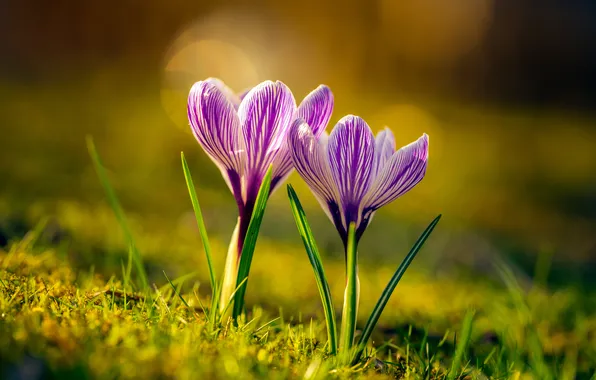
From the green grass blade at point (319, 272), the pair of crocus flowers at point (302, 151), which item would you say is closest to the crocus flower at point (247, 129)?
the pair of crocus flowers at point (302, 151)

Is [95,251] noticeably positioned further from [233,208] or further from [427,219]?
[427,219]

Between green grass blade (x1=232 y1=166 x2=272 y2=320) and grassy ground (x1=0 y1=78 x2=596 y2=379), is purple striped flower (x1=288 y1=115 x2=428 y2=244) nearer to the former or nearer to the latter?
green grass blade (x1=232 y1=166 x2=272 y2=320)

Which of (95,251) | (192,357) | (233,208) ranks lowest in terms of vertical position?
(233,208)

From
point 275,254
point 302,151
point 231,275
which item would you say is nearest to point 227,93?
point 302,151

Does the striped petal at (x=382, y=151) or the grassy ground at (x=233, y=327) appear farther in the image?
the striped petal at (x=382, y=151)

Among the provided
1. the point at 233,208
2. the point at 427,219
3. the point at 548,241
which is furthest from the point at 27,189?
the point at 548,241

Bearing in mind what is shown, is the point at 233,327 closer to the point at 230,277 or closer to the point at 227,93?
the point at 230,277

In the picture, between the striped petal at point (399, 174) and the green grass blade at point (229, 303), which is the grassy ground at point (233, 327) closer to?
the green grass blade at point (229, 303)

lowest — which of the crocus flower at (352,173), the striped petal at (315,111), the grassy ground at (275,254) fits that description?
the grassy ground at (275,254)
